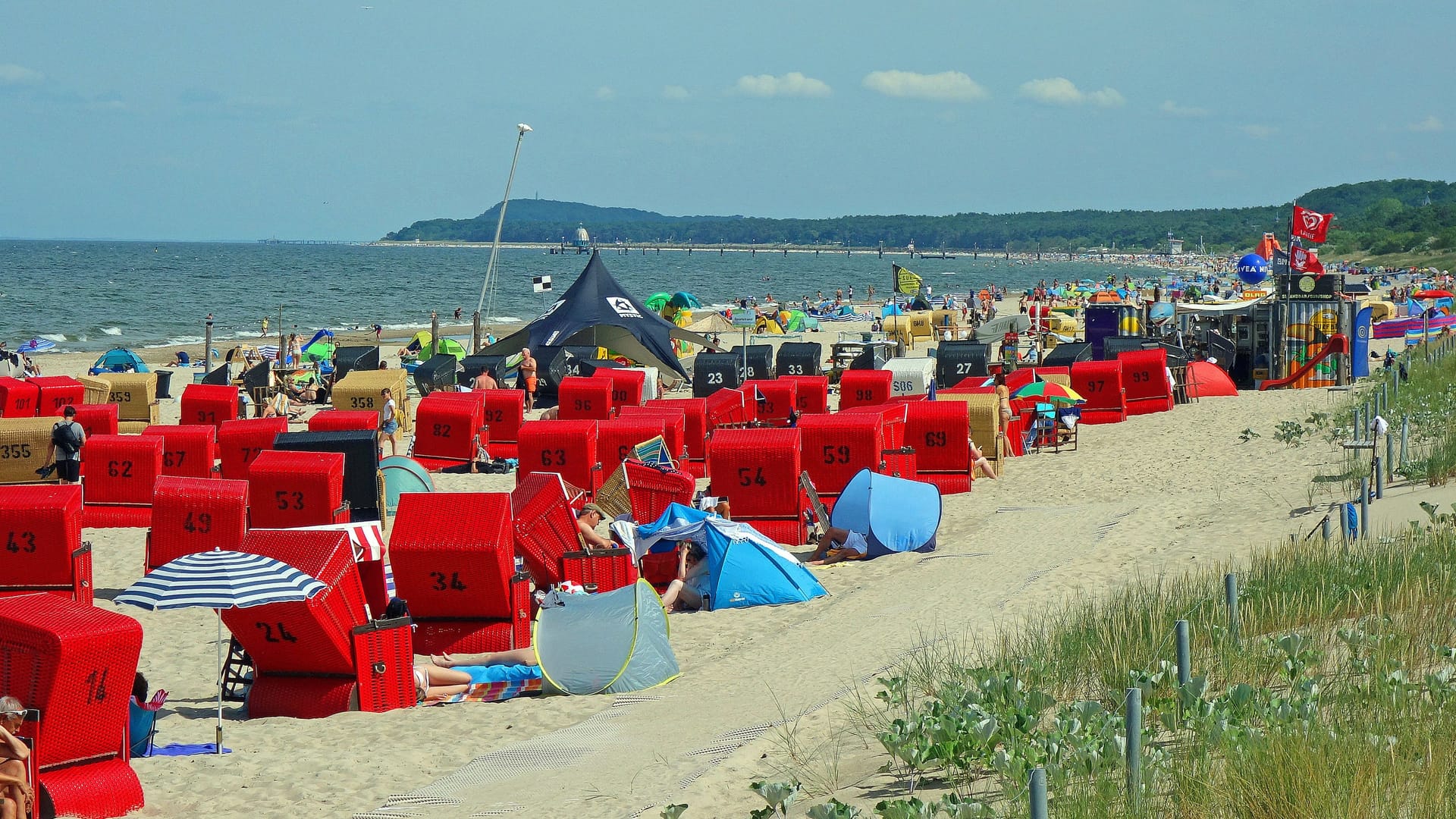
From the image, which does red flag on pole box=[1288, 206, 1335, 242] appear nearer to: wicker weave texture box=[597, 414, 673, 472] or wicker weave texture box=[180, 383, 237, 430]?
wicker weave texture box=[597, 414, 673, 472]

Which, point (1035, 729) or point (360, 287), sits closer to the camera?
point (1035, 729)

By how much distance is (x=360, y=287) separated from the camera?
332ft

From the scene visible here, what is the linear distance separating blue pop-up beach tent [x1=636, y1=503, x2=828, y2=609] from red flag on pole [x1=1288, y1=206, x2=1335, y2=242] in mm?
19325

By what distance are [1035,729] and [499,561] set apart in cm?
489

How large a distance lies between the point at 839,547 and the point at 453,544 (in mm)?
5207

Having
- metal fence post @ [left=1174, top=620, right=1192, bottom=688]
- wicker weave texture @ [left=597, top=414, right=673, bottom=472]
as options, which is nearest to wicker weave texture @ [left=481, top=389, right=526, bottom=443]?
wicker weave texture @ [left=597, top=414, right=673, bottom=472]

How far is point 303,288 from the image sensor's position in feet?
317

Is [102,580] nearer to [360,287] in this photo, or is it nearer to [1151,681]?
[1151,681]

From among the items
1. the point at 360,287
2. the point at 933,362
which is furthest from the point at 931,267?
the point at 933,362

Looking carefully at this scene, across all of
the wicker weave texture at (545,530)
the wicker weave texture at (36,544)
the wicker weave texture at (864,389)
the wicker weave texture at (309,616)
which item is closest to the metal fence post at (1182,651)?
the wicker weave texture at (309,616)

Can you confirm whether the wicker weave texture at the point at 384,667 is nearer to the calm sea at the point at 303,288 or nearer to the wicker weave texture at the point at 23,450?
the wicker weave texture at the point at 23,450

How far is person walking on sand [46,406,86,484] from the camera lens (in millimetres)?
16312

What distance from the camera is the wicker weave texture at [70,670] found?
6.44 m

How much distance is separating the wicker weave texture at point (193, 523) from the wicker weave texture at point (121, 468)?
3.12 m
